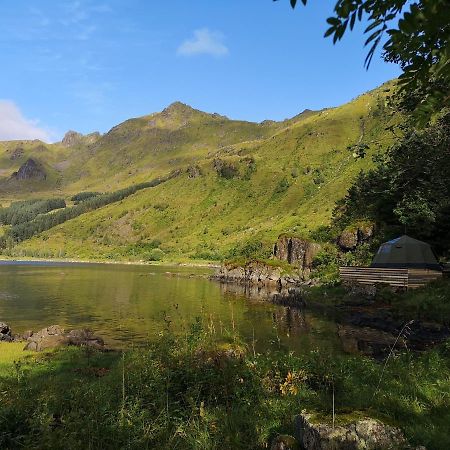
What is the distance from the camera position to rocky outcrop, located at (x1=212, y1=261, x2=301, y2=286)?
249 ft

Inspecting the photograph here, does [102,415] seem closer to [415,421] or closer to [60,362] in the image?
[415,421]

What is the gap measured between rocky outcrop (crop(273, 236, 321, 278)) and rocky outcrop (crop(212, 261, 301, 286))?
3468mm

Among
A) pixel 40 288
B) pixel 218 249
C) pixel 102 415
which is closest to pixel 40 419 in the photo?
pixel 102 415

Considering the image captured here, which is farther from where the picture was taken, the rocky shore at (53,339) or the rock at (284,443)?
the rocky shore at (53,339)

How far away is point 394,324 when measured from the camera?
102 feet

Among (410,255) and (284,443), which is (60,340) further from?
(410,255)

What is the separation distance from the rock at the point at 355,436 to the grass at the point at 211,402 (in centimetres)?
41

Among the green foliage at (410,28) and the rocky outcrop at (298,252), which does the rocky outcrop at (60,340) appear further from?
the rocky outcrop at (298,252)

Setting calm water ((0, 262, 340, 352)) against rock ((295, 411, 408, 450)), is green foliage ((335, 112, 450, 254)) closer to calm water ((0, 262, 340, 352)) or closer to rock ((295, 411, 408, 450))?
calm water ((0, 262, 340, 352))

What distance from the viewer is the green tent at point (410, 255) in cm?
4206

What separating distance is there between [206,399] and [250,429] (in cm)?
208

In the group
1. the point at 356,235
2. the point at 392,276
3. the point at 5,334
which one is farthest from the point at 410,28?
the point at 356,235

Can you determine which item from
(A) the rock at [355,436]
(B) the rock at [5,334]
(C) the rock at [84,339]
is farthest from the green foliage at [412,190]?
(B) the rock at [5,334]

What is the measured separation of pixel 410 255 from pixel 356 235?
19.8m
